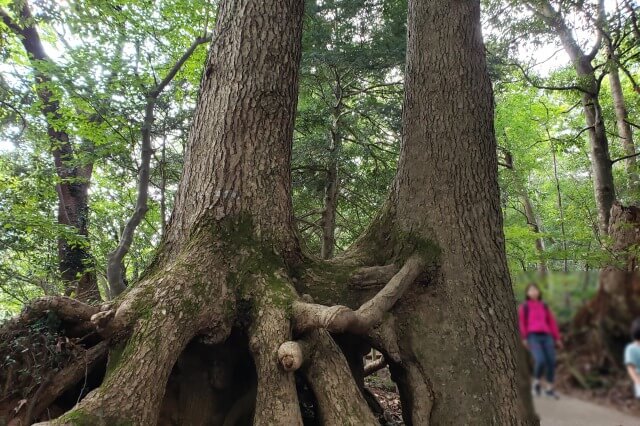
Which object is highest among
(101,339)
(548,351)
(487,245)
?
(487,245)

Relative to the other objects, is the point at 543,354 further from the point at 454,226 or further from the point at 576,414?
the point at 454,226

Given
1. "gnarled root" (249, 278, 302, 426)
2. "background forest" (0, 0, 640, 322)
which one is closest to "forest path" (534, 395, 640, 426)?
"gnarled root" (249, 278, 302, 426)

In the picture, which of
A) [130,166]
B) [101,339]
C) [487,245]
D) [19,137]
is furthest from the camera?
[19,137]

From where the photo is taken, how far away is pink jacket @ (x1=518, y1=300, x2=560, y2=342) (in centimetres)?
68

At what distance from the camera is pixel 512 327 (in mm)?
3623

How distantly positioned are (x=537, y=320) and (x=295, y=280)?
10.4ft

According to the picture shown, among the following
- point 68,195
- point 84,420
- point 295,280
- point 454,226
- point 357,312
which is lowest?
point 84,420

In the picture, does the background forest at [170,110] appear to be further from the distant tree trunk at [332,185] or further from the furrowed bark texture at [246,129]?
the furrowed bark texture at [246,129]

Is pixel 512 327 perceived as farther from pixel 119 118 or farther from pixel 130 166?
pixel 130 166

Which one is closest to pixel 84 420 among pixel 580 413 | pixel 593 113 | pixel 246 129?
pixel 246 129

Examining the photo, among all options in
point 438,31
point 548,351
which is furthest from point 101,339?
point 438,31

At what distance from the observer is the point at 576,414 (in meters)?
0.65

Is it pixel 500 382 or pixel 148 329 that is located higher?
pixel 148 329

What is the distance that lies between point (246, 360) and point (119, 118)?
16.3 feet
